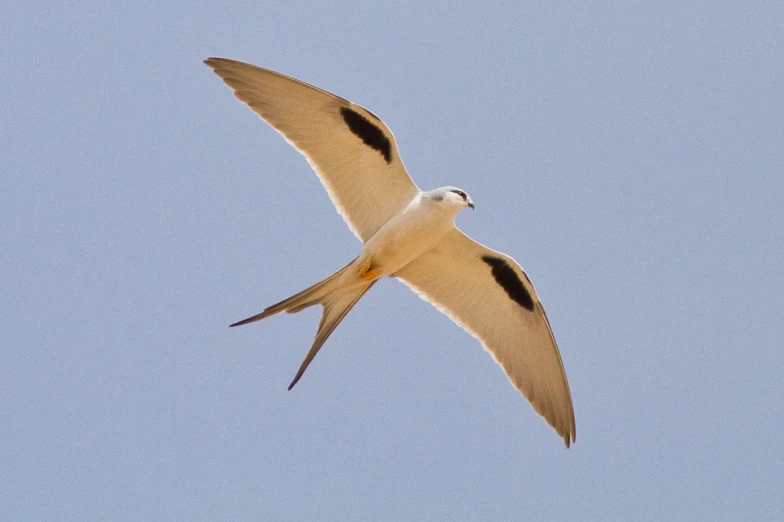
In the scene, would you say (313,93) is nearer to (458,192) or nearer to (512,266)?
(458,192)

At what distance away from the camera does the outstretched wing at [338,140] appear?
10.5 metres

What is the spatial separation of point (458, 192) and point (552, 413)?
9.34 ft

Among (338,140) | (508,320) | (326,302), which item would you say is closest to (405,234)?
(326,302)

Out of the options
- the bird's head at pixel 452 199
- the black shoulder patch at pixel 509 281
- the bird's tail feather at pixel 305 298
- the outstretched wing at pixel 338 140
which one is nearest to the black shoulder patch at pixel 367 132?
the outstretched wing at pixel 338 140

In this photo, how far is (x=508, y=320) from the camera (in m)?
11.7

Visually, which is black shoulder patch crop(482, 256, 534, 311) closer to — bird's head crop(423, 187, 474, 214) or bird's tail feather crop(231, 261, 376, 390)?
bird's head crop(423, 187, 474, 214)

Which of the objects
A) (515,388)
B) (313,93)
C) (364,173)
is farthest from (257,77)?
(515,388)

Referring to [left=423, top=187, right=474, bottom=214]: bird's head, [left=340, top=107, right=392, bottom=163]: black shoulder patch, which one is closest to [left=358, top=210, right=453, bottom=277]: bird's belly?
[left=423, top=187, right=474, bottom=214]: bird's head

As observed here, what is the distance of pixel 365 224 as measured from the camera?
1110 cm

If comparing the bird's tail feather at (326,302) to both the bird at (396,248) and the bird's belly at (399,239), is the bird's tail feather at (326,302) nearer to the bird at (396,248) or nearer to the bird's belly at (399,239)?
the bird at (396,248)

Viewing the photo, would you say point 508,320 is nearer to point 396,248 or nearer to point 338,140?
point 396,248

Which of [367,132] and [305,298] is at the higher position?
[367,132]

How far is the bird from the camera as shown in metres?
10.5

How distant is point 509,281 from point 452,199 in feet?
4.75
